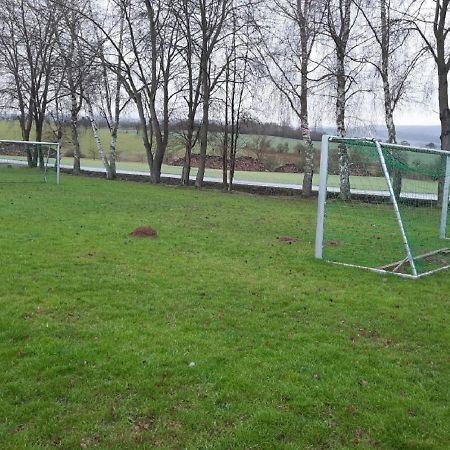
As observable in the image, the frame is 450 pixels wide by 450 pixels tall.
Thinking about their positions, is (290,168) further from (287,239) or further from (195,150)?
(287,239)

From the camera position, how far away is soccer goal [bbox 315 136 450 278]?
9.23 m

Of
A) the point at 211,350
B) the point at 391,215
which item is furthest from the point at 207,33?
the point at 211,350

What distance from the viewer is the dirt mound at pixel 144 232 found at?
1108 centimetres

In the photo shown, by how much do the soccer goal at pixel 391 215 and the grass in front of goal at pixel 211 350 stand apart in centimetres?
85

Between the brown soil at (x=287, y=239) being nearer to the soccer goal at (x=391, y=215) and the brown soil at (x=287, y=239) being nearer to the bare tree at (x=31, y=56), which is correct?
the soccer goal at (x=391, y=215)

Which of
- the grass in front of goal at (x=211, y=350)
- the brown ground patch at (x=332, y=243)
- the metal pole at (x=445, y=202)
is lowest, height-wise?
the grass in front of goal at (x=211, y=350)

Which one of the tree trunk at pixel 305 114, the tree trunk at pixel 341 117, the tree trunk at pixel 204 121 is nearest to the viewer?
the tree trunk at pixel 341 117

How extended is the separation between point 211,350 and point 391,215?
12.4 meters

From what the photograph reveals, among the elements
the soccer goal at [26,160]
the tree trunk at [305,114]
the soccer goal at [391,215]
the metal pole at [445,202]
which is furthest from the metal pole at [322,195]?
the soccer goal at [26,160]

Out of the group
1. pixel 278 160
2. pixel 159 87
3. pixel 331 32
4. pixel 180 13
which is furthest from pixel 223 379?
pixel 278 160

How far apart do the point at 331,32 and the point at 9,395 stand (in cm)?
1949

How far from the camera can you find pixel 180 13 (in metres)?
25.6

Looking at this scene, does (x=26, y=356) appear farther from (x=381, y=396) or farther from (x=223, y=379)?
(x=381, y=396)

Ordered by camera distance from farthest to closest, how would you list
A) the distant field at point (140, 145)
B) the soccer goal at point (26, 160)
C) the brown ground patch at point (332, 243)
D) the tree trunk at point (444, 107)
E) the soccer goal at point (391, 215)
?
the distant field at point (140, 145), the soccer goal at point (26, 160), the tree trunk at point (444, 107), the brown ground patch at point (332, 243), the soccer goal at point (391, 215)
